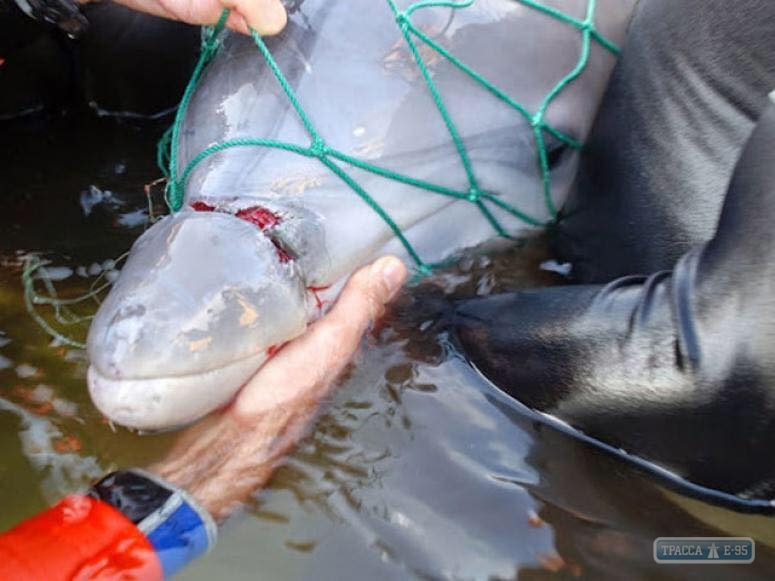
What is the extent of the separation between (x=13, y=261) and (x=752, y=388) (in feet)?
6.71

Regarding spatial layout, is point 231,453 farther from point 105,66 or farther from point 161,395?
point 105,66

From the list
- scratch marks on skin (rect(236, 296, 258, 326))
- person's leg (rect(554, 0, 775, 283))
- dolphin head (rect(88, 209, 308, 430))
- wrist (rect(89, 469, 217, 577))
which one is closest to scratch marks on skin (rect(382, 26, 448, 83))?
person's leg (rect(554, 0, 775, 283))

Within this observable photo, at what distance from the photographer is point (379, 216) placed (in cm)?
226

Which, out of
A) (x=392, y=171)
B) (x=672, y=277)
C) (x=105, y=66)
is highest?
(x=105, y=66)

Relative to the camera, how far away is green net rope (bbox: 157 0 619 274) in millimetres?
2191

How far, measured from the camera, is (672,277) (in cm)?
183

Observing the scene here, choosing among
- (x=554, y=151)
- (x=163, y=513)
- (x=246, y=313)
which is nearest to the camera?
(x=163, y=513)

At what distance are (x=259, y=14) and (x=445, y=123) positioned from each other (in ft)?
1.72

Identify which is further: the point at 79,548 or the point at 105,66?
the point at 105,66

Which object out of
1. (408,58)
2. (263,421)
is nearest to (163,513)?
(263,421)

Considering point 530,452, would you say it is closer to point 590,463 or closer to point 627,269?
point 590,463

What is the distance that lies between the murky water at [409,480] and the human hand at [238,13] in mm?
771

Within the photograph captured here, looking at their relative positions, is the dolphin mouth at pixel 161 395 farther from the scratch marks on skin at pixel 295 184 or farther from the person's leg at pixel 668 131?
the person's leg at pixel 668 131

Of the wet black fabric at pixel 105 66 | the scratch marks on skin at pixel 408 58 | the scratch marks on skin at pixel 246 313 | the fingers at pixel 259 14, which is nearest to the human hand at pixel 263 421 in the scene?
the scratch marks on skin at pixel 246 313
